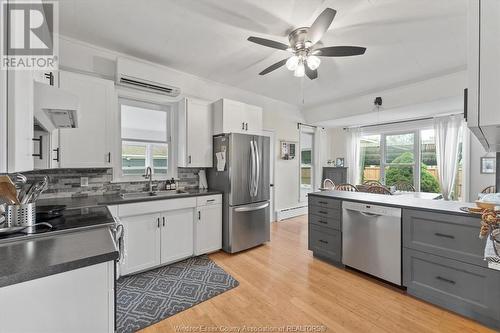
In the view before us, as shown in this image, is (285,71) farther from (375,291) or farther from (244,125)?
(375,291)

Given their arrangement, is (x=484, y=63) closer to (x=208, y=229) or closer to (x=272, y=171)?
(x=208, y=229)

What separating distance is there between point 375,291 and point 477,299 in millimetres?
774

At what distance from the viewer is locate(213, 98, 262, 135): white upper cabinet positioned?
11.3 ft

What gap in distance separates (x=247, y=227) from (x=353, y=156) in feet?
14.5

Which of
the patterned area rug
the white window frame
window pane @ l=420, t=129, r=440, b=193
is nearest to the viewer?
the patterned area rug

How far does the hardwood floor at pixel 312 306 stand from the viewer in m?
1.86

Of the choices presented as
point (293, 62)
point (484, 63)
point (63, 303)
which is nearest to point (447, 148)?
point (293, 62)

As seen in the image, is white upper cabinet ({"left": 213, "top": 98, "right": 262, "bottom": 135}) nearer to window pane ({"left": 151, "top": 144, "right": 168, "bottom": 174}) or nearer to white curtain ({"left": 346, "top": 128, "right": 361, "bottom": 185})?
window pane ({"left": 151, "top": 144, "right": 168, "bottom": 174})

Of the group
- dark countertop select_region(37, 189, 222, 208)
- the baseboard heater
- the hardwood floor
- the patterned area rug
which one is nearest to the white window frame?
dark countertop select_region(37, 189, 222, 208)

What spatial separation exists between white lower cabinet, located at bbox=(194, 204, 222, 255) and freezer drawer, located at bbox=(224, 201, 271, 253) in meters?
0.16

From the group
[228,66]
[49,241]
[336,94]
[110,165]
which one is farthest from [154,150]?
[336,94]

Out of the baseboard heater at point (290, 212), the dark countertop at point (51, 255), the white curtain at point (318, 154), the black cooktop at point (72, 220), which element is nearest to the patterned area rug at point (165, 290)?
the black cooktop at point (72, 220)

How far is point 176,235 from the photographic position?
291 centimetres

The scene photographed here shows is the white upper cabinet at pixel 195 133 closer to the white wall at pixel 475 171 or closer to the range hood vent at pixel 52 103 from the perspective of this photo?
the range hood vent at pixel 52 103
